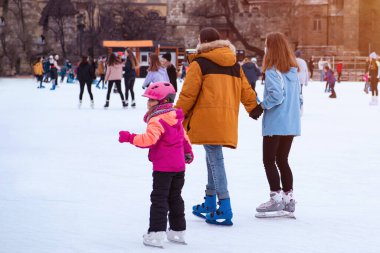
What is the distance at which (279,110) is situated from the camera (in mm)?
5941

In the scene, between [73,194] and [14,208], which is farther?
[73,194]

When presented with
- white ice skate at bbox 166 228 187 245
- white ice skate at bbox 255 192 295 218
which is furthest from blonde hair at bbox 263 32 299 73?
white ice skate at bbox 166 228 187 245

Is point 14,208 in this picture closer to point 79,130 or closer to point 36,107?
point 79,130

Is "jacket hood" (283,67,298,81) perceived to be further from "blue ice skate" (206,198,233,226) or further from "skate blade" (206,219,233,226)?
"skate blade" (206,219,233,226)

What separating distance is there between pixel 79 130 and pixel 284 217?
7.84 metres

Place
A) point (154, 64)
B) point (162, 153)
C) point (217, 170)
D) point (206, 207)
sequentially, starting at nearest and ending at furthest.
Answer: point (162, 153)
point (217, 170)
point (206, 207)
point (154, 64)

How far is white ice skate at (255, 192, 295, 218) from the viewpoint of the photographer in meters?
5.98

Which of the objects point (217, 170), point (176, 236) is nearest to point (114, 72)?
point (217, 170)

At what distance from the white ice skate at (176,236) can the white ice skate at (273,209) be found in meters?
1.05

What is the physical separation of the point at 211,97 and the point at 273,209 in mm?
1022

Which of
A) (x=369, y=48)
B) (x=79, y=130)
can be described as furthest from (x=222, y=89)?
(x=369, y=48)

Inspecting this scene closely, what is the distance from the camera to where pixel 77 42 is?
6359 cm

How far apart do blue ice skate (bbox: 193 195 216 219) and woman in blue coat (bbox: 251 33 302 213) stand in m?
0.35

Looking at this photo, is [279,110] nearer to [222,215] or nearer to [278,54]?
[278,54]
